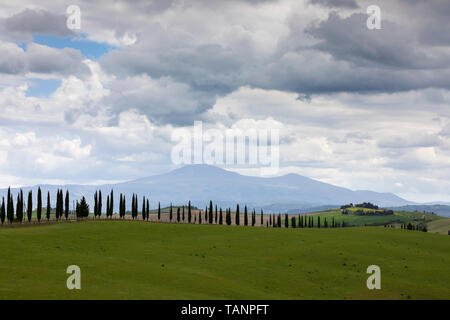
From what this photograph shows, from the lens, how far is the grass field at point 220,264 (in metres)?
46.0

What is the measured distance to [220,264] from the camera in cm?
6244

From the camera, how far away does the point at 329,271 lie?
6169cm

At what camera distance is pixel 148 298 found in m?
40.2

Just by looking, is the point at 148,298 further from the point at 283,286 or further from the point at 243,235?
the point at 243,235

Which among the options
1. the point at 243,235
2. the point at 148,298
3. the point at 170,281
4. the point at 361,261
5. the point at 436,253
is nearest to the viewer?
the point at 148,298

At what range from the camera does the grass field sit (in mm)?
46031

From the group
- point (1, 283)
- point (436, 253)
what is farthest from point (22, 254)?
point (436, 253)
